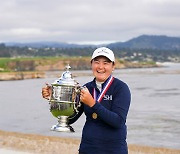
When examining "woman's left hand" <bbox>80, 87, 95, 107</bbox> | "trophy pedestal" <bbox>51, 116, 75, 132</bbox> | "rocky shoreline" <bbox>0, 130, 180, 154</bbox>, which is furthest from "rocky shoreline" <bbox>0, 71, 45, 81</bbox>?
"woman's left hand" <bbox>80, 87, 95, 107</bbox>

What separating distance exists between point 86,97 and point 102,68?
340 mm

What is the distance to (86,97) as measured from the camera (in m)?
3.46

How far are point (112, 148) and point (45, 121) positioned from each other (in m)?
25.8

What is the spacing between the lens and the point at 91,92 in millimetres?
3740

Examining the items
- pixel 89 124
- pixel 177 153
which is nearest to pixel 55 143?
pixel 177 153

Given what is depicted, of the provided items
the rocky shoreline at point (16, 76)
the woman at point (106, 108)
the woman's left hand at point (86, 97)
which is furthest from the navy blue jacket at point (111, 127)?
the rocky shoreline at point (16, 76)

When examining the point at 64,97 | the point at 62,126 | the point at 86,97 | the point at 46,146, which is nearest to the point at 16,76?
the point at 46,146

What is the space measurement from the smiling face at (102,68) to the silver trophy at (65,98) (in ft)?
0.64

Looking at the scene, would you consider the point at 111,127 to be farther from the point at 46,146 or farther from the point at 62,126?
the point at 46,146

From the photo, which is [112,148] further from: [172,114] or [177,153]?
[172,114]

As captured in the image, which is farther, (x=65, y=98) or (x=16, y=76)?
(x=16, y=76)

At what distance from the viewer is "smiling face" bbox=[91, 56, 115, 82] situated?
3.69 m

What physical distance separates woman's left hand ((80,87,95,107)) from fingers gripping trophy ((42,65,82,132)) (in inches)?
3.2

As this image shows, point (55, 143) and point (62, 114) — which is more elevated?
point (62, 114)
